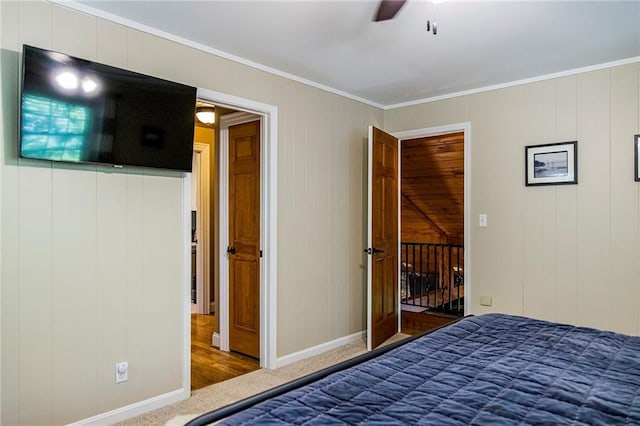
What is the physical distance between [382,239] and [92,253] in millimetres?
2599

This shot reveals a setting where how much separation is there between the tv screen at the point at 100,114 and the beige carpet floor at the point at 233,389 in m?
1.58

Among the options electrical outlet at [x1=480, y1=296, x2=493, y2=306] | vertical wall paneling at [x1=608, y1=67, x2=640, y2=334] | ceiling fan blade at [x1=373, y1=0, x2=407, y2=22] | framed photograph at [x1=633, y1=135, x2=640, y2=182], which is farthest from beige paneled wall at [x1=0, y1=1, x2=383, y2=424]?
framed photograph at [x1=633, y1=135, x2=640, y2=182]

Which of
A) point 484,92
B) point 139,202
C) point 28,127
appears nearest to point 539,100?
point 484,92

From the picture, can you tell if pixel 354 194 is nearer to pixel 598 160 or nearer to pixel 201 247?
pixel 598 160

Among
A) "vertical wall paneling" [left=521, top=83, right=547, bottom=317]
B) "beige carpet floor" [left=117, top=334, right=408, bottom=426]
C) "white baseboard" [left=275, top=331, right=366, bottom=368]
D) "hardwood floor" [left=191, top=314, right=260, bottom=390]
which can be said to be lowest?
"hardwood floor" [left=191, top=314, right=260, bottom=390]

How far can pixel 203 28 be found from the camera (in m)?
2.81

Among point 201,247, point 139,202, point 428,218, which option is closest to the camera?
point 139,202

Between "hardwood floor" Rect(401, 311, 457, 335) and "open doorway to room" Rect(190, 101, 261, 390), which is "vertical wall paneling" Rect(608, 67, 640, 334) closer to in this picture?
"hardwood floor" Rect(401, 311, 457, 335)

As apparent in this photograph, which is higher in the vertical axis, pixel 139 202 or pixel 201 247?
pixel 139 202

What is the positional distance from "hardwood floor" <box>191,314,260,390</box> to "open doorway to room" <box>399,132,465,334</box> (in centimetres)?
186

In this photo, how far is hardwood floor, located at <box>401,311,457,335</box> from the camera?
481cm

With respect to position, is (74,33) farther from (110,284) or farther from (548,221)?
(548,221)

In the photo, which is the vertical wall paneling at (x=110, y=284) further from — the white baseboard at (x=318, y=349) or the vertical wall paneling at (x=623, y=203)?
the vertical wall paneling at (x=623, y=203)

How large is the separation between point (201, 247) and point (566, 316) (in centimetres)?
428
